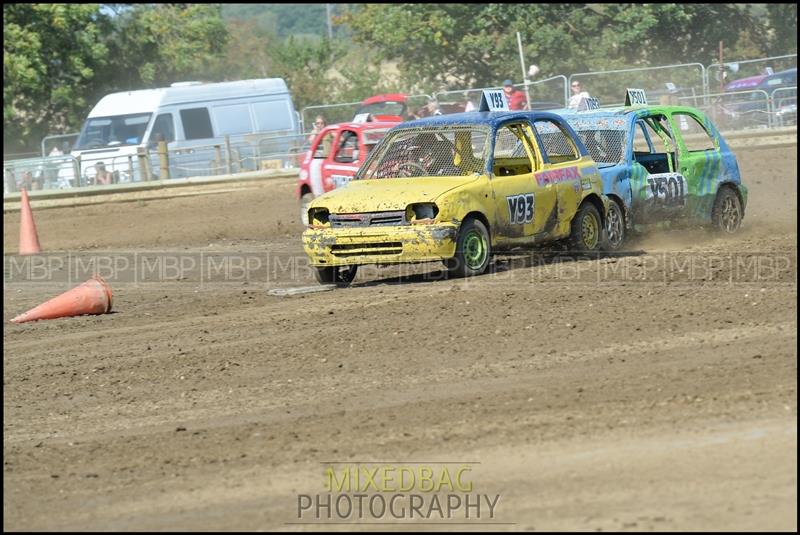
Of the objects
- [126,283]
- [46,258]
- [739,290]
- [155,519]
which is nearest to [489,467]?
[155,519]

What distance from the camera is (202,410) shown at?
23.9 ft

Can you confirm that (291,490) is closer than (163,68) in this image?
Yes

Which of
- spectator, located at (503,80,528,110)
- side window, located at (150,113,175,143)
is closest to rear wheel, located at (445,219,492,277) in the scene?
spectator, located at (503,80,528,110)

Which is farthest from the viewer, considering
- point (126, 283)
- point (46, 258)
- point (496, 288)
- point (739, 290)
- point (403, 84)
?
point (403, 84)

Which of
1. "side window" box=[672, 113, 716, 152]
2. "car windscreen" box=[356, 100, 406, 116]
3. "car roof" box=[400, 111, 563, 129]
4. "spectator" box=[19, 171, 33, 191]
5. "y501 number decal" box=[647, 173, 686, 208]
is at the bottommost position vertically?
"spectator" box=[19, 171, 33, 191]

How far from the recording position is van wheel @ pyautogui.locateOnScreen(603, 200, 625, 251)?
41.4ft

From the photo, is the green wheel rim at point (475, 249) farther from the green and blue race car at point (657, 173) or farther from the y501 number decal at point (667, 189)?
the y501 number decal at point (667, 189)

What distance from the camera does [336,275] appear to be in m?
12.1

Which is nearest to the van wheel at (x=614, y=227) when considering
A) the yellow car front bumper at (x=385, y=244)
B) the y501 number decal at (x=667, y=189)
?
the y501 number decal at (x=667, y=189)

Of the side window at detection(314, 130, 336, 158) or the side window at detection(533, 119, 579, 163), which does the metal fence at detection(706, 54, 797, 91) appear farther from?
the side window at detection(533, 119, 579, 163)

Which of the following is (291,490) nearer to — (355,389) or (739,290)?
(355,389)

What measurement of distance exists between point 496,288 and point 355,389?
10.9 feet

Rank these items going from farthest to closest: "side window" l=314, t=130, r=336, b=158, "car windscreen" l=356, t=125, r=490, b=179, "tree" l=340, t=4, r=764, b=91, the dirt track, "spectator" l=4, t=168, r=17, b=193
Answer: "tree" l=340, t=4, r=764, b=91, "spectator" l=4, t=168, r=17, b=193, "side window" l=314, t=130, r=336, b=158, "car windscreen" l=356, t=125, r=490, b=179, the dirt track

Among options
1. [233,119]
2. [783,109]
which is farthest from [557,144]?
[233,119]
